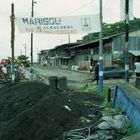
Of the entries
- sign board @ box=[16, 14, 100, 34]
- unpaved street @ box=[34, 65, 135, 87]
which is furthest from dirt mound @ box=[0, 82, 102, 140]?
unpaved street @ box=[34, 65, 135, 87]

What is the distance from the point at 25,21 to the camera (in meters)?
28.6

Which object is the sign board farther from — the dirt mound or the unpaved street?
the dirt mound

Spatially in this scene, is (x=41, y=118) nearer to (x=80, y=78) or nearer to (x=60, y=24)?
(x=60, y=24)

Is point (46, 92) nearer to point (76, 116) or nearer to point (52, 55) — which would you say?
point (76, 116)

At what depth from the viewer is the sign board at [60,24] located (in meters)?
27.0

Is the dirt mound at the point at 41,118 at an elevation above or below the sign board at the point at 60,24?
below

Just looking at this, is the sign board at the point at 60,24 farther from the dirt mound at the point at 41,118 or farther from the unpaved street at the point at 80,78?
the dirt mound at the point at 41,118

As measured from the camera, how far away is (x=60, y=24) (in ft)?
91.8

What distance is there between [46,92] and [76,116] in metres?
4.79

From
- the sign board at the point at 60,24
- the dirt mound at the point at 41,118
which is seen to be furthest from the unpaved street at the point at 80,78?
the dirt mound at the point at 41,118

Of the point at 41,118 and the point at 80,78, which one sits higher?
the point at 41,118

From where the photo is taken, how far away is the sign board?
27.0 m

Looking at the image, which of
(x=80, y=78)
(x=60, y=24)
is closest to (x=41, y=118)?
(x=60, y=24)

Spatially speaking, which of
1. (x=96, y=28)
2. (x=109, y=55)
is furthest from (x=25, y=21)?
(x=109, y=55)
